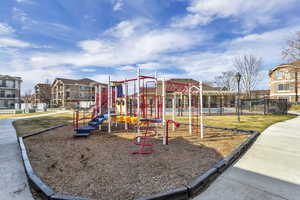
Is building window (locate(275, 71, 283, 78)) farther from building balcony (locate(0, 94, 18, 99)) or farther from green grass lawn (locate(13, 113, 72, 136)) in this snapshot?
building balcony (locate(0, 94, 18, 99))

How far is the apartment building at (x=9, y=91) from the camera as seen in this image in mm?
44781

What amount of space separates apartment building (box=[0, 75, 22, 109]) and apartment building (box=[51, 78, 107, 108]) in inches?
372

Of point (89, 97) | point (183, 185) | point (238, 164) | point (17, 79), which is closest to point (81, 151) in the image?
point (183, 185)

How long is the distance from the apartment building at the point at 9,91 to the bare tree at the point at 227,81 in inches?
2308

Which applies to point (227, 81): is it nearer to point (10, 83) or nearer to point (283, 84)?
point (283, 84)

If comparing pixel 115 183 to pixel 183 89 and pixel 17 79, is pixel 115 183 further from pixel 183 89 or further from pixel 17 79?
pixel 17 79

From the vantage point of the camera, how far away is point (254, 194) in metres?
2.63

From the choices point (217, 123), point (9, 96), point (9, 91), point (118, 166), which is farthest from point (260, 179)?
point (9, 91)

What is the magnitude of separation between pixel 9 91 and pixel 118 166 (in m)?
59.0

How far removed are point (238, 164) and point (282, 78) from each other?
46405 millimetres

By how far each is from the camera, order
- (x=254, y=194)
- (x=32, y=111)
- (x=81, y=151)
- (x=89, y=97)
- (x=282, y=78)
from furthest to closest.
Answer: (x=89, y=97) < (x=282, y=78) < (x=32, y=111) < (x=81, y=151) < (x=254, y=194)

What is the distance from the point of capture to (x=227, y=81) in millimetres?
44531

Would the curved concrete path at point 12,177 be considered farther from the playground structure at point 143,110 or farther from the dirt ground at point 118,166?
the playground structure at point 143,110

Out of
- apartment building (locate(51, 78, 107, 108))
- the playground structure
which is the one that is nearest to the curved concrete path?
the playground structure
